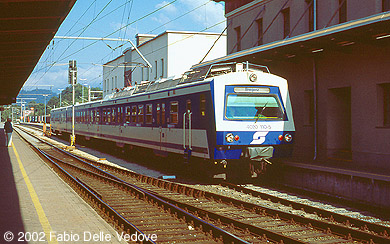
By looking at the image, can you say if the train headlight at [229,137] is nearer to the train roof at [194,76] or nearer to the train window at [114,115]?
the train roof at [194,76]

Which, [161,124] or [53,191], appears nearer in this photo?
[53,191]

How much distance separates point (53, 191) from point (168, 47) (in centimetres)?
2918

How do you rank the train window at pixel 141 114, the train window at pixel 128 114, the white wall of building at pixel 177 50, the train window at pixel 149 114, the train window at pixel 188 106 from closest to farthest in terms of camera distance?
the train window at pixel 188 106 → the train window at pixel 149 114 → the train window at pixel 141 114 → the train window at pixel 128 114 → the white wall of building at pixel 177 50

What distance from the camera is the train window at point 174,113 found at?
1485 cm

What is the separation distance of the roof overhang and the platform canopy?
23.1ft

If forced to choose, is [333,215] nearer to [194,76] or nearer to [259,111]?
[259,111]

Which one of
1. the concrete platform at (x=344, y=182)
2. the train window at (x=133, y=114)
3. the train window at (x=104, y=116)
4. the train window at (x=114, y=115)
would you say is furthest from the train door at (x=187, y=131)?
the train window at (x=104, y=116)

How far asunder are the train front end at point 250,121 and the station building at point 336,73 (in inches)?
83.0

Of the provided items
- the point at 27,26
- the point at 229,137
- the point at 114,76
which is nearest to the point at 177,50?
the point at 114,76

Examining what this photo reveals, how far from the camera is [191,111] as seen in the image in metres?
13.7

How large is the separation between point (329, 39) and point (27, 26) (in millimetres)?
8264

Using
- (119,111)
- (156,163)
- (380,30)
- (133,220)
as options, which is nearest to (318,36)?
(380,30)

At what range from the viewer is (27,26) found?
11102mm

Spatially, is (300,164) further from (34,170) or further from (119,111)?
(119,111)
